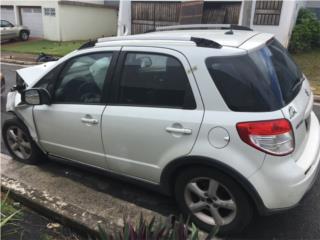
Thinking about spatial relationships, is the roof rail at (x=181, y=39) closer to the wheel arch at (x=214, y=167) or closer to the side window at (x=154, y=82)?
the side window at (x=154, y=82)

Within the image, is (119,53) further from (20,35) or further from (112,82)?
(20,35)

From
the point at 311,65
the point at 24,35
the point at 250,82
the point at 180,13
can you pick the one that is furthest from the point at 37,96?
the point at 24,35

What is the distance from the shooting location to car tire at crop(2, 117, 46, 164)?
4.20 m

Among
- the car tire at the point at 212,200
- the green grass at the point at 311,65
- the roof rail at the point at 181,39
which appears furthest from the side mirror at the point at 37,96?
the green grass at the point at 311,65

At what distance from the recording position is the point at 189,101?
2.80m

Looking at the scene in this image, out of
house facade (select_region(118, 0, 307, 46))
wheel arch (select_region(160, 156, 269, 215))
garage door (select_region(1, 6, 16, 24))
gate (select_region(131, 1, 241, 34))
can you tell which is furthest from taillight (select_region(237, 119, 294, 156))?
garage door (select_region(1, 6, 16, 24))

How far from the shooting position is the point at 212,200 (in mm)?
2863

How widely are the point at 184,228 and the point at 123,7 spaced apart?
44.6 ft

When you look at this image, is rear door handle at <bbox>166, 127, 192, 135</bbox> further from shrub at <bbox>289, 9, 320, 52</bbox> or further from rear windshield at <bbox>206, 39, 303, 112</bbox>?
shrub at <bbox>289, 9, 320, 52</bbox>

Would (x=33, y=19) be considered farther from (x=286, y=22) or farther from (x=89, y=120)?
(x=89, y=120)

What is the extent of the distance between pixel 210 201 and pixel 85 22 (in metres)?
21.8

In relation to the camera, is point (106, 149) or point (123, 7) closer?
point (106, 149)

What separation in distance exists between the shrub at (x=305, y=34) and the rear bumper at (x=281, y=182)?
997cm

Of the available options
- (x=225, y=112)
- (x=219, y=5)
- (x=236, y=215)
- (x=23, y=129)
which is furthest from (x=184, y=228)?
(x=219, y=5)
